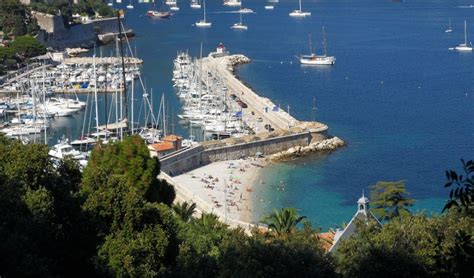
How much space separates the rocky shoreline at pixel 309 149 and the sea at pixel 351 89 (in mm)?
455

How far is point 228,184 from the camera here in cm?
3194

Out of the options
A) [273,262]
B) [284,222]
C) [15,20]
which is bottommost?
[284,222]

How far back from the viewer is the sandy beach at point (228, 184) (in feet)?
94.8

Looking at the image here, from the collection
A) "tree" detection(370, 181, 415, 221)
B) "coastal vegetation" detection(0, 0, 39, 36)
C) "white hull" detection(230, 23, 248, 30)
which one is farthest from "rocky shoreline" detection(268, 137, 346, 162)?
"white hull" detection(230, 23, 248, 30)

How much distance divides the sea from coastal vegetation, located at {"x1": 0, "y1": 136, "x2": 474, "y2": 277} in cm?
1245

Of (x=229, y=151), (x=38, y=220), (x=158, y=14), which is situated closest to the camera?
(x=38, y=220)

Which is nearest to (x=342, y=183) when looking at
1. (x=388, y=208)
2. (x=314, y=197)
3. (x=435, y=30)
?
(x=314, y=197)

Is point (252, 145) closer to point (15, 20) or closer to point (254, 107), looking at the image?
point (254, 107)

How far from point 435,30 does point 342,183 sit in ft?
192

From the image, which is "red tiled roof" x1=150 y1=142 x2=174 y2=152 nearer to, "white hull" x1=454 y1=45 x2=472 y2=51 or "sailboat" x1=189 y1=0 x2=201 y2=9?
"white hull" x1=454 y1=45 x2=472 y2=51

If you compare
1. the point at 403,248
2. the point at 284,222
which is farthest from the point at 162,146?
the point at 403,248

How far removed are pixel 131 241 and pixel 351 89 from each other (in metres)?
41.4

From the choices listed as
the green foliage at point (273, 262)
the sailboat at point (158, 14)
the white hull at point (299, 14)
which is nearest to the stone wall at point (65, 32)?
the sailboat at point (158, 14)

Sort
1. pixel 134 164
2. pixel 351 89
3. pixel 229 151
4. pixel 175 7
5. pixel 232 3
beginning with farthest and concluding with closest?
pixel 232 3, pixel 175 7, pixel 351 89, pixel 229 151, pixel 134 164
